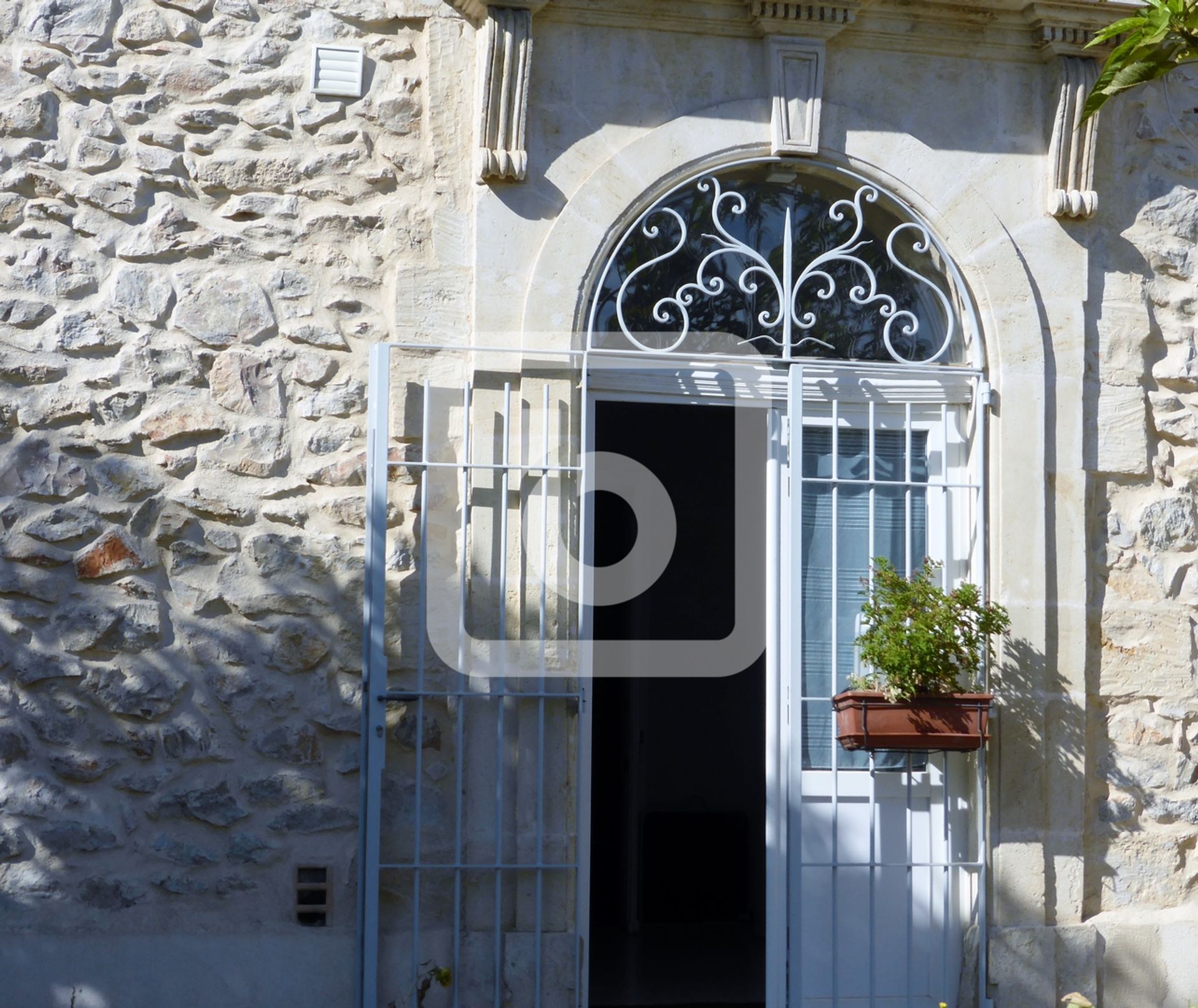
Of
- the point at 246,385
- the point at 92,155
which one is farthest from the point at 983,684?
the point at 92,155

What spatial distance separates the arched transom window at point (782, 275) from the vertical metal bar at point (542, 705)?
16.1 inches

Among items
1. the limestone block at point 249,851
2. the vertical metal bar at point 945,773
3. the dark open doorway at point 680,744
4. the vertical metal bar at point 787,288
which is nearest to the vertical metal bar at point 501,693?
the limestone block at point 249,851

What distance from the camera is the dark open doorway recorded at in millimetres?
7176

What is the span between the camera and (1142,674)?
15.6 ft

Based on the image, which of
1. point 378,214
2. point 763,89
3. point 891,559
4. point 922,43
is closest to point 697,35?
point 763,89

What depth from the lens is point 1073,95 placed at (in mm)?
4801

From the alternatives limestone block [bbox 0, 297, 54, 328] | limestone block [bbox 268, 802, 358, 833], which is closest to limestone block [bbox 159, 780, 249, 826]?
limestone block [bbox 268, 802, 358, 833]

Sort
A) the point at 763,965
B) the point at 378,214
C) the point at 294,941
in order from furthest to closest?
1. the point at 763,965
2. the point at 378,214
3. the point at 294,941

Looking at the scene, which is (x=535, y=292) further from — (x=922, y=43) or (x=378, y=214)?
(x=922, y=43)

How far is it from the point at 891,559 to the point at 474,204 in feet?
5.76

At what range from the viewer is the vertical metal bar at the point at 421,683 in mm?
4273

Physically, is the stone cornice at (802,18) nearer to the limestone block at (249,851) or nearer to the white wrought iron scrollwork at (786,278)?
the white wrought iron scrollwork at (786,278)

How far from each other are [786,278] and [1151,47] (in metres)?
1.30

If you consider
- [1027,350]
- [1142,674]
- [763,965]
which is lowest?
[763,965]
